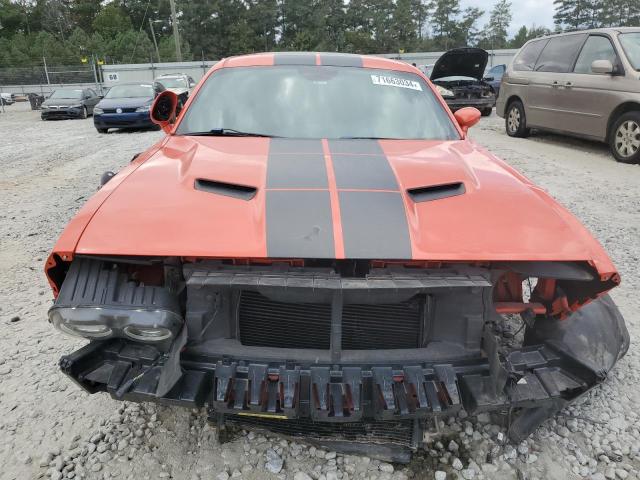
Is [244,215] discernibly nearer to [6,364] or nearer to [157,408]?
[157,408]

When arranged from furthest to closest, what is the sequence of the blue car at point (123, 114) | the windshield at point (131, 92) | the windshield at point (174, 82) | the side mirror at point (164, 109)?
1. the windshield at point (174, 82)
2. the windshield at point (131, 92)
3. the blue car at point (123, 114)
4. the side mirror at point (164, 109)

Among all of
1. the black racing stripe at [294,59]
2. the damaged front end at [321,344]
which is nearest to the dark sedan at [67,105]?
the black racing stripe at [294,59]

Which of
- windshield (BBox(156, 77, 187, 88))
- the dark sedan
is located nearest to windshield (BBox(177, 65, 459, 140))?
windshield (BBox(156, 77, 187, 88))

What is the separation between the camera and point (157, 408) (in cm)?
224

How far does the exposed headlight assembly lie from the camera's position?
1.59 metres

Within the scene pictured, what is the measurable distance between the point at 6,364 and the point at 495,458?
2511mm

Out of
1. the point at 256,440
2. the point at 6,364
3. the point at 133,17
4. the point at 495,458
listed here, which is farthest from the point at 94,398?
the point at 133,17

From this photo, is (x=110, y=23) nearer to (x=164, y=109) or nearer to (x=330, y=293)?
(x=164, y=109)

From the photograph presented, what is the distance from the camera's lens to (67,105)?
17.0 metres

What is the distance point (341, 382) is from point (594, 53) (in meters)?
8.08

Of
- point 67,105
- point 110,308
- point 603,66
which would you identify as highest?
point 603,66

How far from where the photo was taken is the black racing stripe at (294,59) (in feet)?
10.3

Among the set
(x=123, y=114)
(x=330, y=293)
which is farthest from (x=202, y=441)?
(x=123, y=114)

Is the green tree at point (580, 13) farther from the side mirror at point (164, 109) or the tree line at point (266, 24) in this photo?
the side mirror at point (164, 109)
